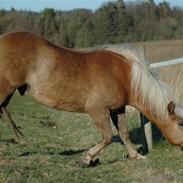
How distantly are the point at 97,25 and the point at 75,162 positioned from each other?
4974 centimetres

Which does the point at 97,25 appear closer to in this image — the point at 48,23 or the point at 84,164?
the point at 48,23

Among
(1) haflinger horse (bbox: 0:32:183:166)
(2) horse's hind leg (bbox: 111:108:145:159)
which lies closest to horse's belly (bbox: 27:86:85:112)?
(1) haflinger horse (bbox: 0:32:183:166)

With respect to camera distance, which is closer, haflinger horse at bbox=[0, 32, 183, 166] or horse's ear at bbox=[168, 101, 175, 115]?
horse's ear at bbox=[168, 101, 175, 115]

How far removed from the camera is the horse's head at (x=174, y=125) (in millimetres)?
8172

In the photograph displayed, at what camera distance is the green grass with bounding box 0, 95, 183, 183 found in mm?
7238

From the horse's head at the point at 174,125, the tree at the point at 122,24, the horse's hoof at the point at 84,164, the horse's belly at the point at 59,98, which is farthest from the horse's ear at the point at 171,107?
the tree at the point at 122,24

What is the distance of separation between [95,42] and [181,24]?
11.7 meters

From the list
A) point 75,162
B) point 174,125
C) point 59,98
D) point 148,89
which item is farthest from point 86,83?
point 174,125

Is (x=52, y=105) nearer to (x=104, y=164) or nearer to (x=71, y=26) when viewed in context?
(x=104, y=164)

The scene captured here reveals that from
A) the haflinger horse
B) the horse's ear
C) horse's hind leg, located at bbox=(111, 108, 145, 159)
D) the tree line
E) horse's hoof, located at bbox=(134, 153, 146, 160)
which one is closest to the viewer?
the horse's ear

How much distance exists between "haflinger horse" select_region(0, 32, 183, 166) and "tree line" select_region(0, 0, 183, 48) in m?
44.0

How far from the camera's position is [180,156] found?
28.3 ft

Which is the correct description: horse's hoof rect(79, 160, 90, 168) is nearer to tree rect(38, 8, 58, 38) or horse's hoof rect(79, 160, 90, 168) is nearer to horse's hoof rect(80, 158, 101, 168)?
horse's hoof rect(80, 158, 101, 168)

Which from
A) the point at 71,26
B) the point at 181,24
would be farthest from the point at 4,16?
the point at 181,24
